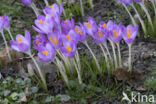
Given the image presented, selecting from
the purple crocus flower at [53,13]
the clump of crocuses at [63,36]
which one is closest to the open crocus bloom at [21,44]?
the clump of crocuses at [63,36]

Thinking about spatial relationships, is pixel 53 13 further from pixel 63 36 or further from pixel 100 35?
pixel 100 35

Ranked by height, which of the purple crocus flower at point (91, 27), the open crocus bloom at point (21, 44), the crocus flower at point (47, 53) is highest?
the purple crocus flower at point (91, 27)

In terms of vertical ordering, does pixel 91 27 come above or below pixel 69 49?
above

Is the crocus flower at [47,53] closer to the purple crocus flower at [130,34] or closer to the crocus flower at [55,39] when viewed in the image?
the crocus flower at [55,39]

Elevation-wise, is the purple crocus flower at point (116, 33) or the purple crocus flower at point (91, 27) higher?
the purple crocus flower at point (91, 27)

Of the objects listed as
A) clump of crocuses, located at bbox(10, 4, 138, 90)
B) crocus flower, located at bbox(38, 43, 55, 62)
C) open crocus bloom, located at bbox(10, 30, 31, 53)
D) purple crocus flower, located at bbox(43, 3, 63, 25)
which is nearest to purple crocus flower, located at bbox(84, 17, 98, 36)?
clump of crocuses, located at bbox(10, 4, 138, 90)

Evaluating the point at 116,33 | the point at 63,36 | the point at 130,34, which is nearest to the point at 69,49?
the point at 63,36

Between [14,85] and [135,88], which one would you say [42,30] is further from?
[135,88]
